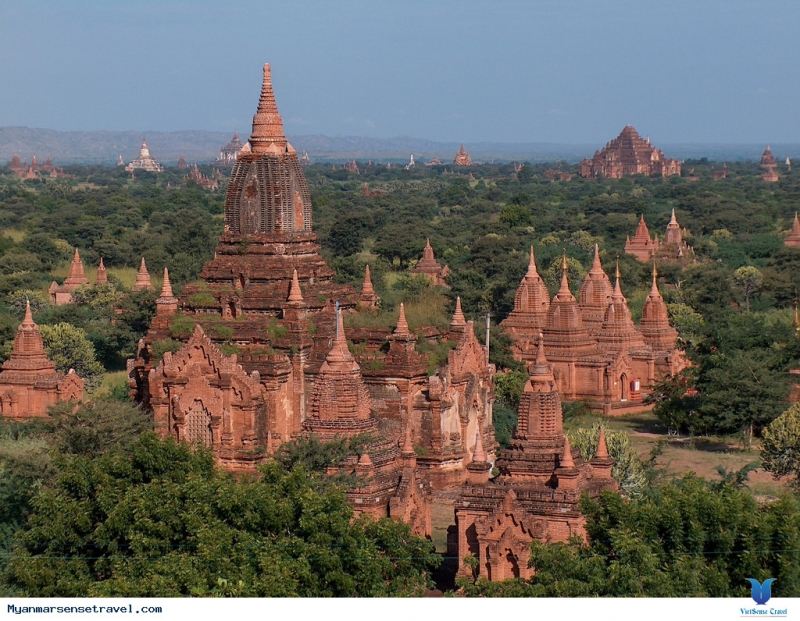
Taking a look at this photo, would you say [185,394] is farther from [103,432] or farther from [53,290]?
[53,290]

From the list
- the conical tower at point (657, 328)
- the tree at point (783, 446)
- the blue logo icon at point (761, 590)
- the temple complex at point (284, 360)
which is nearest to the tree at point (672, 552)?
the blue logo icon at point (761, 590)

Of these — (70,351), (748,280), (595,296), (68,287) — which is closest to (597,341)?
(595,296)

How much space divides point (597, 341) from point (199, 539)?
105ft

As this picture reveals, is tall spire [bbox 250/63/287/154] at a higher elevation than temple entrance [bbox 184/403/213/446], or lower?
higher

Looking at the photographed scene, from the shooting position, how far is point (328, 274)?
45.4 meters

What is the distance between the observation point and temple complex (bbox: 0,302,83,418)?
49.1 meters

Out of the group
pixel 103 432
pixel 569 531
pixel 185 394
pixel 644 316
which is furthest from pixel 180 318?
pixel 644 316

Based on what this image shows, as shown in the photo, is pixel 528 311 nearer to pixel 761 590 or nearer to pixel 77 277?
pixel 77 277

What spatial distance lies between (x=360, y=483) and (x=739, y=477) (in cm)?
694

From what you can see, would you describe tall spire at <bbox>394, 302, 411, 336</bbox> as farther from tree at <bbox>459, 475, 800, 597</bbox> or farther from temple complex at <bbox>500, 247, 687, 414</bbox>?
temple complex at <bbox>500, 247, 687, 414</bbox>

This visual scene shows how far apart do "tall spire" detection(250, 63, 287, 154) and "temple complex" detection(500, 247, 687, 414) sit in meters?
12.5

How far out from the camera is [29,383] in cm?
4938

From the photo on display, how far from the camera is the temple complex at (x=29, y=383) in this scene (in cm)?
4912

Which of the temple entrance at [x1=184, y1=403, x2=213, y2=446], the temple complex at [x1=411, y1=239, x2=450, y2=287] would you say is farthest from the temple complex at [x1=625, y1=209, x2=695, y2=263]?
the temple entrance at [x1=184, y1=403, x2=213, y2=446]
